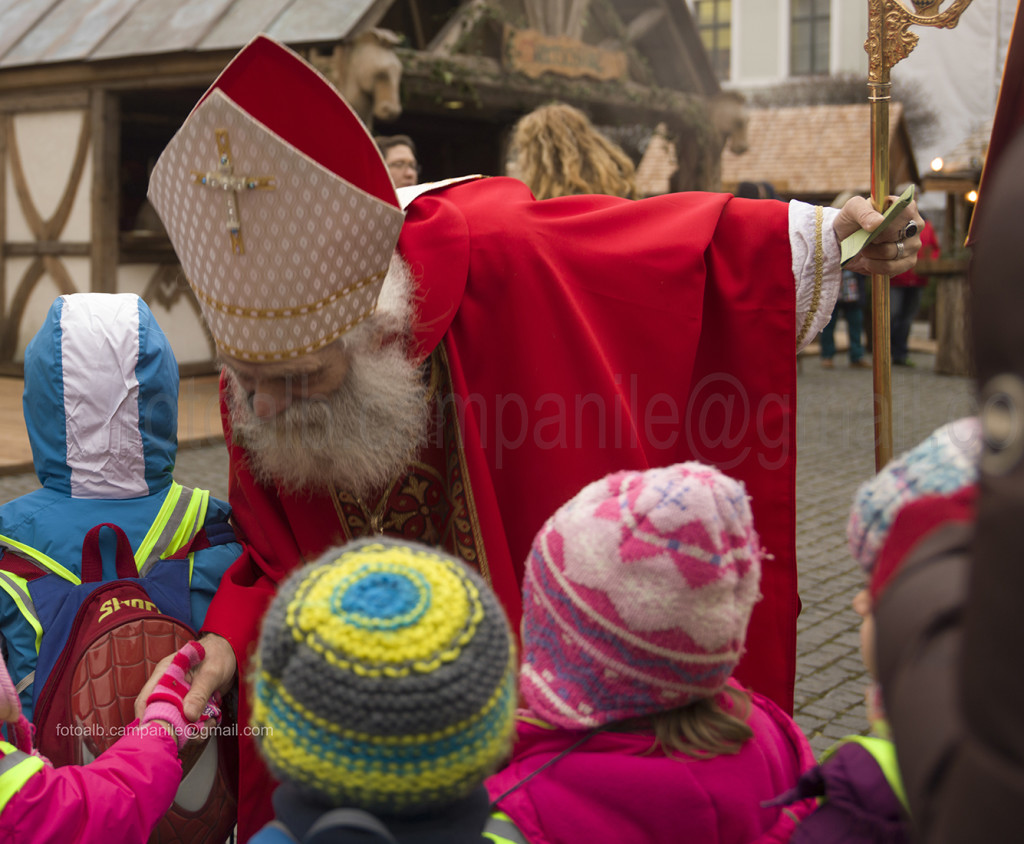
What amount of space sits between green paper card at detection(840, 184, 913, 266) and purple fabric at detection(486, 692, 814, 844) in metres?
1.22

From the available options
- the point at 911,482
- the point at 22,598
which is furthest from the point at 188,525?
the point at 911,482

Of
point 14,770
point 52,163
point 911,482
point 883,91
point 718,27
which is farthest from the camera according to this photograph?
point 718,27

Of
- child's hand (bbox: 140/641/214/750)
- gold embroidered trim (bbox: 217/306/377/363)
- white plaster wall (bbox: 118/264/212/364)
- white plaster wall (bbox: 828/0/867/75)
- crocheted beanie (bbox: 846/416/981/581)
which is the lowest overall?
white plaster wall (bbox: 118/264/212/364)

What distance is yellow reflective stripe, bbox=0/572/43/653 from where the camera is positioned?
6.10 ft

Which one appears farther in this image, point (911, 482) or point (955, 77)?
point (955, 77)

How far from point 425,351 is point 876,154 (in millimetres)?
1095

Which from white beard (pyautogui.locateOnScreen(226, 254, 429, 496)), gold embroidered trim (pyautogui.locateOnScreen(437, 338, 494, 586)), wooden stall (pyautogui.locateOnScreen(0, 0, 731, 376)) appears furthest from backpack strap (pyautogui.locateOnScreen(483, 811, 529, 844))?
wooden stall (pyautogui.locateOnScreen(0, 0, 731, 376))

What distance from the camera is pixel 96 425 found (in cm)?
207

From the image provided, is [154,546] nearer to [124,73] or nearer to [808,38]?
[124,73]

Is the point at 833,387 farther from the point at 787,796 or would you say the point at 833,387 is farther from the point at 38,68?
the point at 787,796

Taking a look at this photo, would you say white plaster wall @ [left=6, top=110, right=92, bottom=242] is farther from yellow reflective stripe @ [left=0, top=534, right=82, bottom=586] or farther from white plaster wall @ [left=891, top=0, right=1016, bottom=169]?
white plaster wall @ [left=891, top=0, right=1016, bottom=169]

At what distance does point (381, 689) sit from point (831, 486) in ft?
21.1

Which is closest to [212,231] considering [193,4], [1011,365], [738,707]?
[738,707]

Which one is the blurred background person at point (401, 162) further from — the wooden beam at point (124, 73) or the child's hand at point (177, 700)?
the child's hand at point (177, 700)
